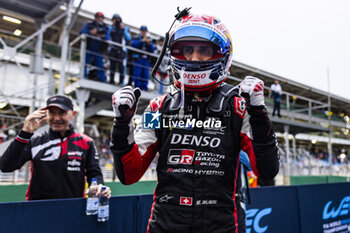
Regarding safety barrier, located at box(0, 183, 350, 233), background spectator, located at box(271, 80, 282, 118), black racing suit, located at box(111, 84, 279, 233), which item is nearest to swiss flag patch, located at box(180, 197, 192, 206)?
black racing suit, located at box(111, 84, 279, 233)

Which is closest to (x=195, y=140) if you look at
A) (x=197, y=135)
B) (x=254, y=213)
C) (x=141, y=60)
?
(x=197, y=135)

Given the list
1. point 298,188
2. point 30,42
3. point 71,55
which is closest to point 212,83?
point 298,188

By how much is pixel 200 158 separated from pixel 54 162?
6.01 ft

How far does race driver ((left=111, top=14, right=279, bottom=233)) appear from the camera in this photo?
5.02ft

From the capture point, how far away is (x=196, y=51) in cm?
→ 178

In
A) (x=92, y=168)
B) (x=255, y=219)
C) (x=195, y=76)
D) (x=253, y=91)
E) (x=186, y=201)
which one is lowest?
(x=255, y=219)

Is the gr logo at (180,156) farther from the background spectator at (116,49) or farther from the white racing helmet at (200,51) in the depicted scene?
the background spectator at (116,49)

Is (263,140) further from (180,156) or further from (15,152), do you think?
(15,152)

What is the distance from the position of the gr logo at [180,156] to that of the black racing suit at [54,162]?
157 cm

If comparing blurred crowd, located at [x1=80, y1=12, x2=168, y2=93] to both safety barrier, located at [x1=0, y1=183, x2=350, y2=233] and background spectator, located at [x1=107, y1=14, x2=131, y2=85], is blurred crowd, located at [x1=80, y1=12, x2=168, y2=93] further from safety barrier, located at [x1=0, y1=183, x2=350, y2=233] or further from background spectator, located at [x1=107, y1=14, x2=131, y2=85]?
safety barrier, located at [x1=0, y1=183, x2=350, y2=233]

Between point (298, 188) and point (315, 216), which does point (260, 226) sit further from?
point (315, 216)

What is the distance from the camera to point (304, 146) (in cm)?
3259

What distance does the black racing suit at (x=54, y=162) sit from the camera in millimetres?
2691

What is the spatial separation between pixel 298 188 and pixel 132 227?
292cm
